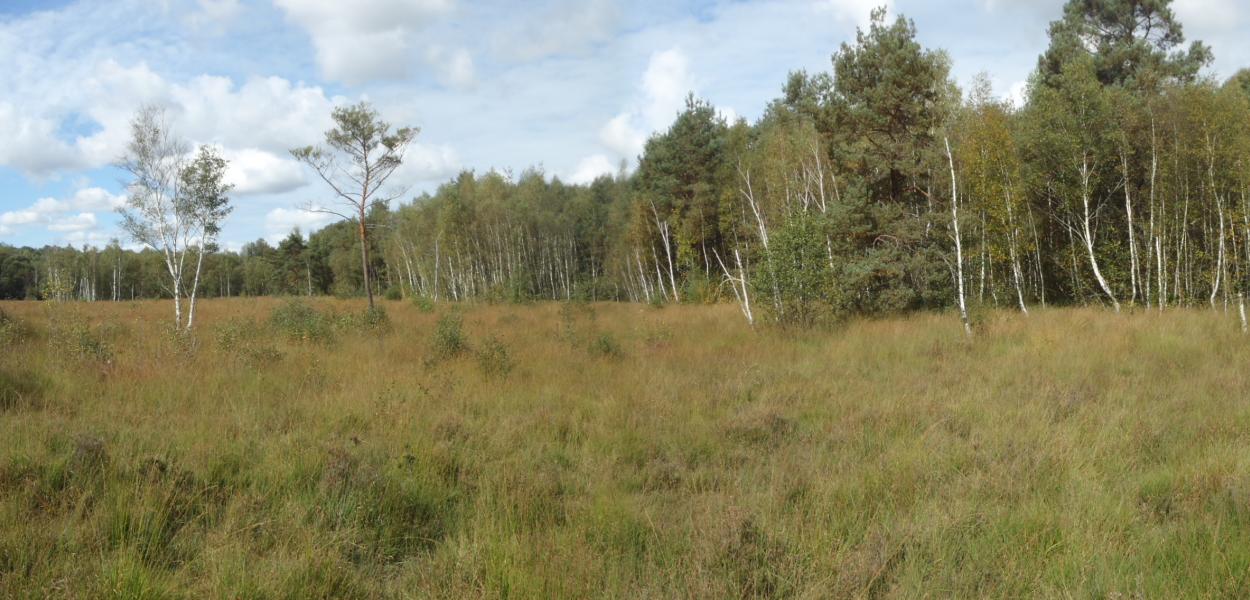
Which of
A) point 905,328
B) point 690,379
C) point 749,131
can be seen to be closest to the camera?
point 690,379

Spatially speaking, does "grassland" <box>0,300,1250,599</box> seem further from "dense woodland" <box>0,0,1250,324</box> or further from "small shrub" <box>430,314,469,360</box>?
"dense woodland" <box>0,0,1250,324</box>

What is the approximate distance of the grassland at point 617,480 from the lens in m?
3.33

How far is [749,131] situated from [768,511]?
1305 inches

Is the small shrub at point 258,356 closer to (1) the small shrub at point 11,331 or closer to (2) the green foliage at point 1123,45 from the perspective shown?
(1) the small shrub at point 11,331

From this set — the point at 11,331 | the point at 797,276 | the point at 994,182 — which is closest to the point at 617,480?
Result: the point at 797,276

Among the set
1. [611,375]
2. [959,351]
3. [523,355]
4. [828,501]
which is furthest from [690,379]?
[959,351]

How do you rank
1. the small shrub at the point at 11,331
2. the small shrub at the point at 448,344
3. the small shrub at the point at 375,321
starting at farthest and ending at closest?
the small shrub at the point at 375,321, the small shrub at the point at 448,344, the small shrub at the point at 11,331

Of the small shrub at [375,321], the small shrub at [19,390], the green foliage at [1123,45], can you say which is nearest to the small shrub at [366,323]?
the small shrub at [375,321]

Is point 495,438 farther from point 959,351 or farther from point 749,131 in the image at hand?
point 749,131

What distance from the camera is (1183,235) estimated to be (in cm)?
1670

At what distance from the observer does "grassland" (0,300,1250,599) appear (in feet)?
10.9

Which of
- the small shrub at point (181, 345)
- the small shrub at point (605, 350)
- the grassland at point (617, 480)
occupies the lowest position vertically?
the grassland at point (617, 480)

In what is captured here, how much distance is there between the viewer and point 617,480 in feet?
16.2

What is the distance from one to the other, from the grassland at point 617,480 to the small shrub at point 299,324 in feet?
12.8
